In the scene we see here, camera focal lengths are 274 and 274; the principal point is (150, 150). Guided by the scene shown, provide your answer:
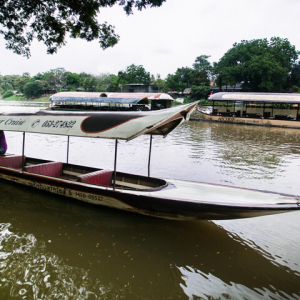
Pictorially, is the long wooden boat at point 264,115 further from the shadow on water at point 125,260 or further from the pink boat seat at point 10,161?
the pink boat seat at point 10,161

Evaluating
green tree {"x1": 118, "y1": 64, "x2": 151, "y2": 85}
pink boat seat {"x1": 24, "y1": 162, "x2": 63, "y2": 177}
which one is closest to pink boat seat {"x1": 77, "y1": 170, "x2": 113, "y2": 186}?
pink boat seat {"x1": 24, "y1": 162, "x2": 63, "y2": 177}

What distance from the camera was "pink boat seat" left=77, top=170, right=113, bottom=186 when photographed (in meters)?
5.99

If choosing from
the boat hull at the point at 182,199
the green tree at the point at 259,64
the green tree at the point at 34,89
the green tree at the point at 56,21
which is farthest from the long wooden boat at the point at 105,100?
the green tree at the point at 34,89

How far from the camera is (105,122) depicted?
5.38 metres

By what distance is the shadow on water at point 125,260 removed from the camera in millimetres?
3695

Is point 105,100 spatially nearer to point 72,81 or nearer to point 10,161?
point 10,161

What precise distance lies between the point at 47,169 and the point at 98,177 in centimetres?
167

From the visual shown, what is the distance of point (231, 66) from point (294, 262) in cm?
4411

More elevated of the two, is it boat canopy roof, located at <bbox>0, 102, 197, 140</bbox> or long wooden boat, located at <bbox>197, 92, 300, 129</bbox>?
long wooden boat, located at <bbox>197, 92, 300, 129</bbox>

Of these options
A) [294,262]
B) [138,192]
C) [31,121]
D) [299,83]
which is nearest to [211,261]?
[294,262]

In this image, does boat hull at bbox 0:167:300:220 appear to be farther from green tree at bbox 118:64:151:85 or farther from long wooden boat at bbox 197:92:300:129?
green tree at bbox 118:64:151:85

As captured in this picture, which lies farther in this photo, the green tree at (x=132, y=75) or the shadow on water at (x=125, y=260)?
the green tree at (x=132, y=75)

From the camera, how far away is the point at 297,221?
5.78 metres

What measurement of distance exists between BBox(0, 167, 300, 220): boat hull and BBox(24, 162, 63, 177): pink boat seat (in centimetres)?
39
